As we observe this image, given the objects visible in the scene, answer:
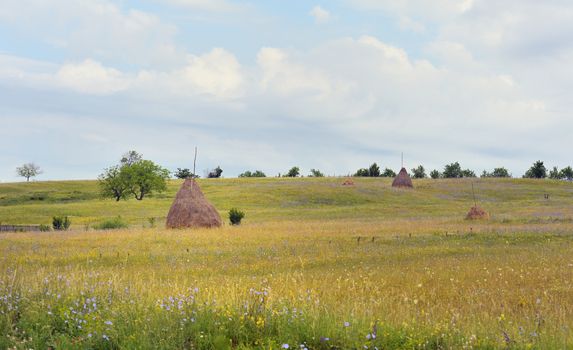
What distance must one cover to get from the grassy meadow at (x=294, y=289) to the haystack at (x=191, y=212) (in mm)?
5040

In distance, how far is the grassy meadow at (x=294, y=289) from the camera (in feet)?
23.7

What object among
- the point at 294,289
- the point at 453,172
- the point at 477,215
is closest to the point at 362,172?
the point at 453,172

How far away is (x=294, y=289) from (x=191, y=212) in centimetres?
2282

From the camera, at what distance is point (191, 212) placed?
33375 millimetres

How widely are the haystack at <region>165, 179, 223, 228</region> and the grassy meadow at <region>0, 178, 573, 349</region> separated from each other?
16.5ft

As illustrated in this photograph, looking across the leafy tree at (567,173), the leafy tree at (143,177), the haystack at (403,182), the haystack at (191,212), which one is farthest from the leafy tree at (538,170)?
the haystack at (191,212)

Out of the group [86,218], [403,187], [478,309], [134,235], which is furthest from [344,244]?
[403,187]

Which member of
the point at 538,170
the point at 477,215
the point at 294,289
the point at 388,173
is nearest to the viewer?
the point at 294,289

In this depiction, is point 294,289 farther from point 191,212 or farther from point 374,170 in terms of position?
point 374,170

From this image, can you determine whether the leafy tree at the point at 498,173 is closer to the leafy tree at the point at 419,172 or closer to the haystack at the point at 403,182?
the leafy tree at the point at 419,172

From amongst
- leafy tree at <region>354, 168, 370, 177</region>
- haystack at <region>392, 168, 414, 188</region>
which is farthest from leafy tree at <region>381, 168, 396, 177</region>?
haystack at <region>392, 168, 414, 188</region>

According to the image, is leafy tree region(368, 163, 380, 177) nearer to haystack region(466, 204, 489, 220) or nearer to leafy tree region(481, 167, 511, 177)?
leafy tree region(481, 167, 511, 177)

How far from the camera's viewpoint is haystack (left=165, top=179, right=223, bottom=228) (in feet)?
109

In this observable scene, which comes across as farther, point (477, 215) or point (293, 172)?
point (293, 172)
